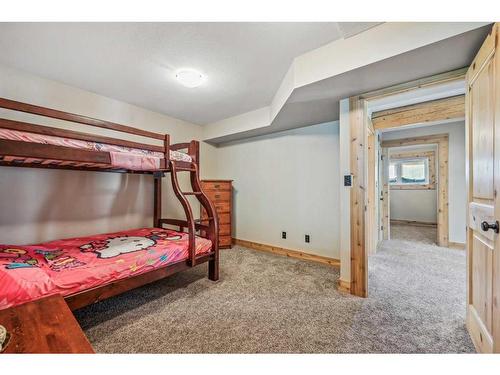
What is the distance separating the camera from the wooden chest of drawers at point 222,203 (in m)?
3.55

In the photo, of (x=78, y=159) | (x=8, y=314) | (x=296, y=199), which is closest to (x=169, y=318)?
(x=8, y=314)

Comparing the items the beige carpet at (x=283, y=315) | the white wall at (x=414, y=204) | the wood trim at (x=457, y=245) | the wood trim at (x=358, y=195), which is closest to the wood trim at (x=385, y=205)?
the wood trim at (x=457, y=245)

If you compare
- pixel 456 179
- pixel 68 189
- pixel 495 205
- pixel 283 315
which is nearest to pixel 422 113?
pixel 456 179

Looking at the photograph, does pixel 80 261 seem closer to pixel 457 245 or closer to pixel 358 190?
pixel 358 190

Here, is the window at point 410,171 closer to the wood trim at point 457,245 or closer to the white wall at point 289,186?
the wood trim at point 457,245

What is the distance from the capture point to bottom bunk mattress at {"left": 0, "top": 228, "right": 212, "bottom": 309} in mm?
1221

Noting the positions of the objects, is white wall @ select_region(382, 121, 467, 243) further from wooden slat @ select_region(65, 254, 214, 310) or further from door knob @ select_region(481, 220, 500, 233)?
wooden slat @ select_region(65, 254, 214, 310)

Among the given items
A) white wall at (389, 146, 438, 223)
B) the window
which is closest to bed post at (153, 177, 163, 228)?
white wall at (389, 146, 438, 223)

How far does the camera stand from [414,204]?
592 centimetres

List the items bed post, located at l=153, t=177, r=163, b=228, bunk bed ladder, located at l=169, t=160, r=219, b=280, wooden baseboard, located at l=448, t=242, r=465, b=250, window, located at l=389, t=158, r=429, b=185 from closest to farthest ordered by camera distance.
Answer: bunk bed ladder, located at l=169, t=160, r=219, b=280 < bed post, located at l=153, t=177, r=163, b=228 < wooden baseboard, located at l=448, t=242, r=465, b=250 < window, located at l=389, t=158, r=429, b=185

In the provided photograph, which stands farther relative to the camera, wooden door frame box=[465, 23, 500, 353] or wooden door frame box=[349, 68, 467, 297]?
wooden door frame box=[349, 68, 467, 297]

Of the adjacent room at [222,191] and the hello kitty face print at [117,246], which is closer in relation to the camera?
the adjacent room at [222,191]

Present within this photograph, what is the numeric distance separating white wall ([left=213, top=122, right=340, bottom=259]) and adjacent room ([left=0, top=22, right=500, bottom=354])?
0.03m
